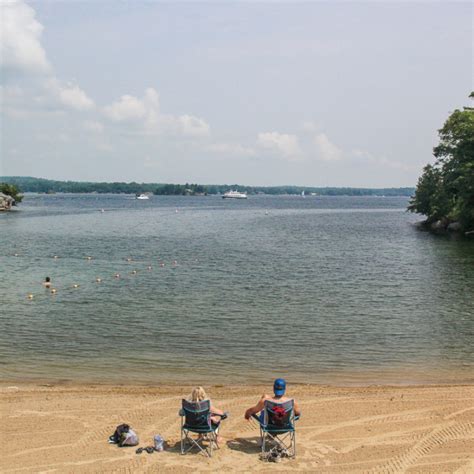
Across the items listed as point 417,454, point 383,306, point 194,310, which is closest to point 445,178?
point 383,306

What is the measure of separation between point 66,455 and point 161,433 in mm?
2023

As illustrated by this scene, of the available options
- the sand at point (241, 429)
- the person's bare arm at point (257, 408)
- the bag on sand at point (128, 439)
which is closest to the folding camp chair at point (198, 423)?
the sand at point (241, 429)

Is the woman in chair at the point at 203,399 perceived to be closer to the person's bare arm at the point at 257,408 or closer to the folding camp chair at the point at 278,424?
the person's bare arm at the point at 257,408

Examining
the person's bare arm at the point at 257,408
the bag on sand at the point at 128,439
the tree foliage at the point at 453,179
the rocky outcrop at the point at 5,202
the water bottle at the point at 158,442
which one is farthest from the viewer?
the rocky outcrop at the point at 5,202

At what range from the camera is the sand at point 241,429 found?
11.3 meters

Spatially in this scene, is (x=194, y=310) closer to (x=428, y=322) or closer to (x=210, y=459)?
(x=428, y=322)

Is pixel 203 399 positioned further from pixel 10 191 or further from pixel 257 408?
pixel 10 191

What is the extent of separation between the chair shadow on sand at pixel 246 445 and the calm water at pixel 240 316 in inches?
219

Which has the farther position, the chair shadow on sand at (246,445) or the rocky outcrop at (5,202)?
the rocky outcrop at (5,202)

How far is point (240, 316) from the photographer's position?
27.4m

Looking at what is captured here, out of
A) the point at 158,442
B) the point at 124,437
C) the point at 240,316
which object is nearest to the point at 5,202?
the point at 240,316

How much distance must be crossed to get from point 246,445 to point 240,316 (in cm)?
1508

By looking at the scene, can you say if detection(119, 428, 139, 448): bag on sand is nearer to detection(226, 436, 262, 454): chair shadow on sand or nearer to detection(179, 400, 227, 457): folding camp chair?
detection(179, 400, 227, 457): folding camp chair

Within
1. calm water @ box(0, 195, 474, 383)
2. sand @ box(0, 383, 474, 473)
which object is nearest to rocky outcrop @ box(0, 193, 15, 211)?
calm water @ box(0, 195, 474, 383)
